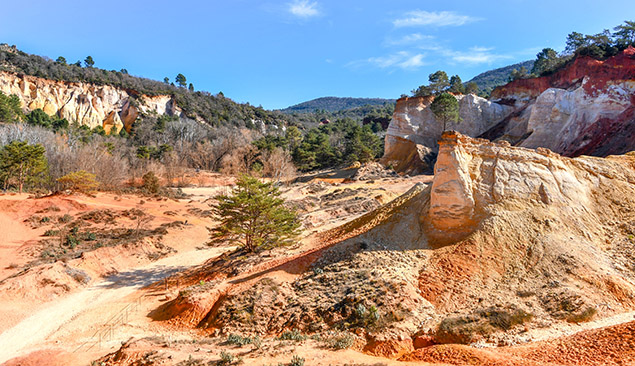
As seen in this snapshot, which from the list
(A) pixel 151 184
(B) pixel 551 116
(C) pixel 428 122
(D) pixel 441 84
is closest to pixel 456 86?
(D) pixel 441 84

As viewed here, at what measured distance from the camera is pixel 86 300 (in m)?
17.2

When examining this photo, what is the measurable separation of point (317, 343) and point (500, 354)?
4573mm

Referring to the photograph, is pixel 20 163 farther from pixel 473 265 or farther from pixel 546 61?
pixel 546 61

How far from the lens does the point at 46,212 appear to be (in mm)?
29156

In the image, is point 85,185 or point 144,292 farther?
point 85,185

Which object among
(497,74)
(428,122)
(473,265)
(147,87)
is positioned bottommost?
(473,265)

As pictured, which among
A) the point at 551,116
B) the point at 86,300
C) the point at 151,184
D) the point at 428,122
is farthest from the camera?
the point at 428,122

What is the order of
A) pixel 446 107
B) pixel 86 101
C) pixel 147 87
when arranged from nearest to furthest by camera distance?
pixel 446 107
pixel 86 101
pixel 147 87

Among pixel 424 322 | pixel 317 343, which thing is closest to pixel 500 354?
pixel 424 322

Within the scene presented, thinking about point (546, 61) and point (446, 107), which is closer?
point (446, 107)

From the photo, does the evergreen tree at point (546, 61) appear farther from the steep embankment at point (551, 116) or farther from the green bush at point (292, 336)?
the green bush at point (292, 336)

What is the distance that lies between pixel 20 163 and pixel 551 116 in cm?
5559

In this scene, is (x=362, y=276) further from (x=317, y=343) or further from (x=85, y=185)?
(x=85, y=185)

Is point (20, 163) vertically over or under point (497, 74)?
under
